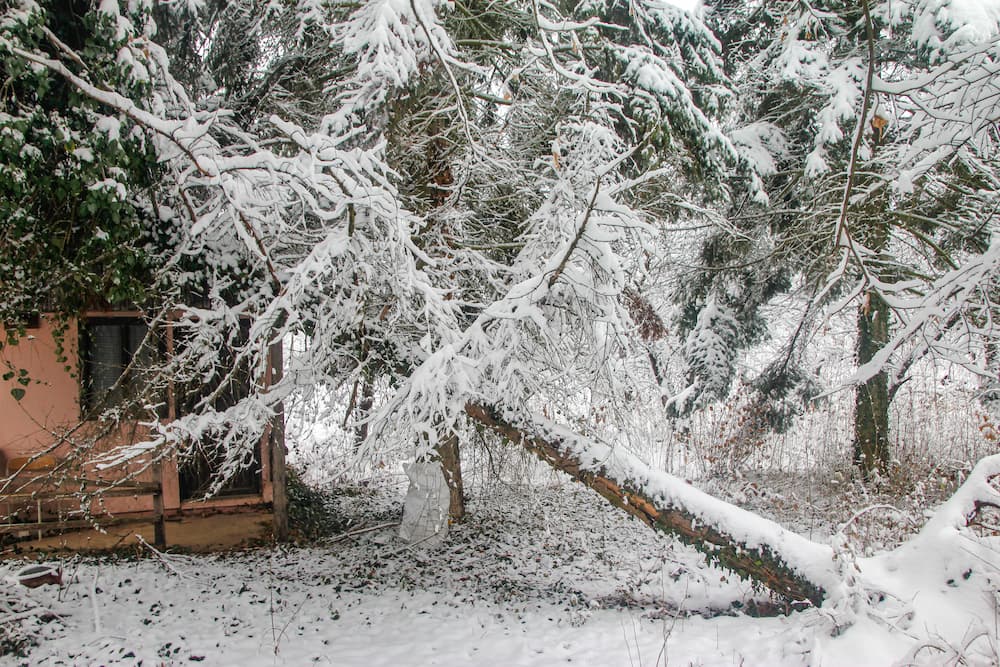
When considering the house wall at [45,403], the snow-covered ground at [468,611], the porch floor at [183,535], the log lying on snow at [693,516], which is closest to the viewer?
the snow-covered ground at [468,611]

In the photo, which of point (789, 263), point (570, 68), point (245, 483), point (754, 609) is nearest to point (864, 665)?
point (754, 609)

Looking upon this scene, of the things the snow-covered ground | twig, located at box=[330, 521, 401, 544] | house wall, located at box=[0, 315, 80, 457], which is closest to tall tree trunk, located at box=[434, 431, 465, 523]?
the snow-covered ground

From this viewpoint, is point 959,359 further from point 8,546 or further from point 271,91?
point 8,546

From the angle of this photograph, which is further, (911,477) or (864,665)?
(911,477)

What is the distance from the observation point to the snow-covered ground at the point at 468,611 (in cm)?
379

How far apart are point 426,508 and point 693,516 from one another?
3353mm

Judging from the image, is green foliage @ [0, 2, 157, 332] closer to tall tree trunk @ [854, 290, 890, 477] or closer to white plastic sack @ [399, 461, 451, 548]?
white plastic sack @ [399, 461, 451, 548]

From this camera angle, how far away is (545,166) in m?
6.08

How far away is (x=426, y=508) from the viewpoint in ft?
23.3

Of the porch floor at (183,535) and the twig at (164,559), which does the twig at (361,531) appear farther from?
the twig at (164,559)

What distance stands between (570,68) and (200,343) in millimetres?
4294

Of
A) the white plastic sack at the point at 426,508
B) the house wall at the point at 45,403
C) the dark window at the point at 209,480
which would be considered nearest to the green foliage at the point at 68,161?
the house wall at the point at 45,403

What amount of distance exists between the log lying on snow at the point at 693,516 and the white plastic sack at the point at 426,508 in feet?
5.47

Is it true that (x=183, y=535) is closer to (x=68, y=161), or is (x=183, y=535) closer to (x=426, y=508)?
(x=426, y=508)
